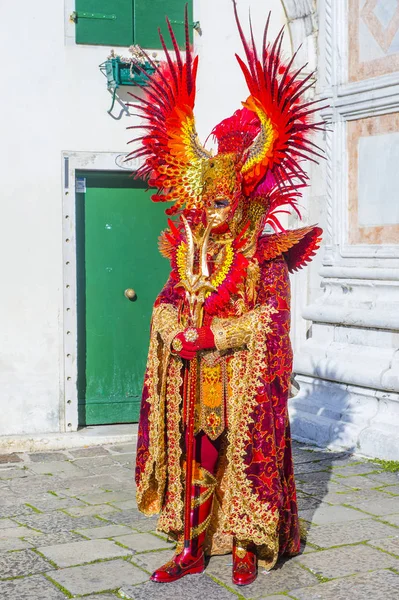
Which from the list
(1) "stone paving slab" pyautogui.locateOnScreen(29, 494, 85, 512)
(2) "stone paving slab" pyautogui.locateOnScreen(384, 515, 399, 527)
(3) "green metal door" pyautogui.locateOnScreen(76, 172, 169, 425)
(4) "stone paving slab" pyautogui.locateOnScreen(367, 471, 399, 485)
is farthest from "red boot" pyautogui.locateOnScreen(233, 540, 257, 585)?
(3) "green metal door" pyautogui.locateOnScreen(76, 172, 169, 425)

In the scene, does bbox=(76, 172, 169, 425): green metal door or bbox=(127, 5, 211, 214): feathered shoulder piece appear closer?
bbox=(127, 5, 211, 214): feathered shoulder piece

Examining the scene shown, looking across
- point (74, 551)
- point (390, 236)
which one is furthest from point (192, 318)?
point (390, 236)

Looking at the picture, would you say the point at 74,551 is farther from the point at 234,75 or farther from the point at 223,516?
the point at 234,75

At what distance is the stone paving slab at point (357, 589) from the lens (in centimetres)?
402

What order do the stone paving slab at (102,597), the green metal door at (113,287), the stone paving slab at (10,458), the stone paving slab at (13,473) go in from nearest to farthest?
the stone paving slab at (102,597)
the stone paving slab at (13,473)
the stone paving slab at (10,458)
the green metal door at (113,287)

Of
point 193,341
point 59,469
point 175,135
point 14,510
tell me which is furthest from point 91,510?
point 175,135

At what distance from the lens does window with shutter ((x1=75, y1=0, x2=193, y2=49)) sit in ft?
24.0

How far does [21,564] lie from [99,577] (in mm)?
442

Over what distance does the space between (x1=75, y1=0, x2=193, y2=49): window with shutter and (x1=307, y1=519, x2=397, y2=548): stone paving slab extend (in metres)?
4.35

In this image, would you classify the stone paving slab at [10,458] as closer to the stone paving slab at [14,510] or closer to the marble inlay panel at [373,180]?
the stone paving slab at [14,510]

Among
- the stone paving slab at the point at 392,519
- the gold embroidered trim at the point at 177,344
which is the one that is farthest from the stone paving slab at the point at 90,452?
the gold embroidered trim at the point at 177,344

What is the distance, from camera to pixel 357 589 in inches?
161

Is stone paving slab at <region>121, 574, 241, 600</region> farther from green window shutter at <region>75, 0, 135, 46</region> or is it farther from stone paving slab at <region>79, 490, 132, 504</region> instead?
green window shutter at <region>75, 0, 135, 46</region>

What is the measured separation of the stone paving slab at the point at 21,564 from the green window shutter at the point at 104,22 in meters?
4.35
